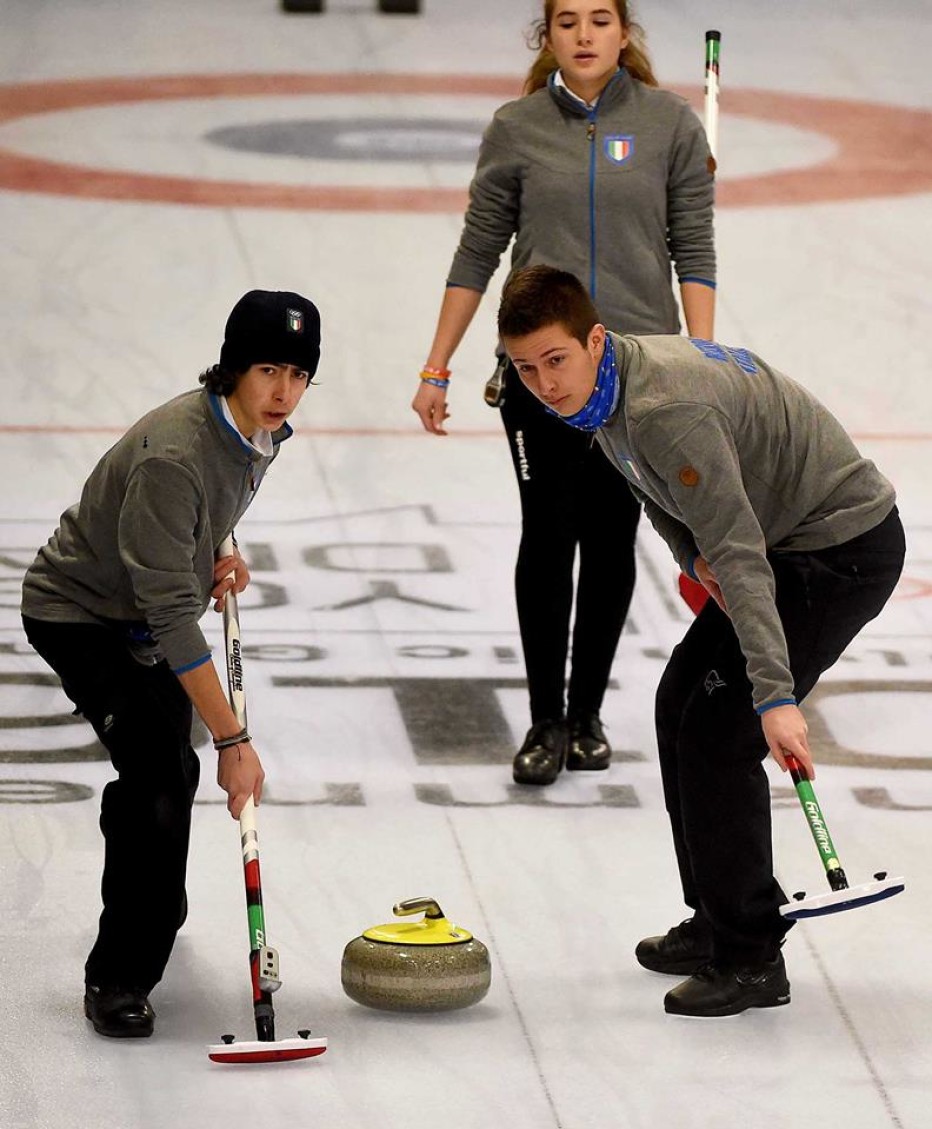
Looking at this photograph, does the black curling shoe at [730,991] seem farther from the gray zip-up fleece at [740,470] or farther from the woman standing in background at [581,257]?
the woman standing in background at [581,257]

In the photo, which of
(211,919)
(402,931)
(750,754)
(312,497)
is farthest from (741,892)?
(312,497)

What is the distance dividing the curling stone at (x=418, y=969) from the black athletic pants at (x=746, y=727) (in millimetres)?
394

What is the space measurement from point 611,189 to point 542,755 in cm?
116

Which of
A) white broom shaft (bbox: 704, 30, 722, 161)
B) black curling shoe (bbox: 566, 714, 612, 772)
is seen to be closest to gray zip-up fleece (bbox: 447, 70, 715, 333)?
white broom shaft (bbox: 704, 30, 722, 161)

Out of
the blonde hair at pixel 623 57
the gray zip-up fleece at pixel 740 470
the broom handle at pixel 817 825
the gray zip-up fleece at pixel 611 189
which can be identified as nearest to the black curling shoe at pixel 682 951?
the broom handle at pixel 817 825

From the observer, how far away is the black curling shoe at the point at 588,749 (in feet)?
15.3

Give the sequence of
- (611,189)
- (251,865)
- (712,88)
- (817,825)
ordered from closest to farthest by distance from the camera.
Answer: (817,825)
(251,865)
(611,189)
(712,88)

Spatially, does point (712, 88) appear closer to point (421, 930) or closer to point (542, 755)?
point (542, 755)

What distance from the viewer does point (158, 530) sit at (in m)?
3.31

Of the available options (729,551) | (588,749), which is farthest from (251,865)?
(588,749)

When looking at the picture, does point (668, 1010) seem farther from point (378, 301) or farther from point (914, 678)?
point (378, 301)

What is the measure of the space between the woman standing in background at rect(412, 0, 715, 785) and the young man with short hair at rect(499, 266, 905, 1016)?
913mm

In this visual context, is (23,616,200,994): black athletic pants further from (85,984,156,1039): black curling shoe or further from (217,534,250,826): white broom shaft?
(217,534,250,826): white broom shaft

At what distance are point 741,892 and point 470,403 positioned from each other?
11.8 feet
